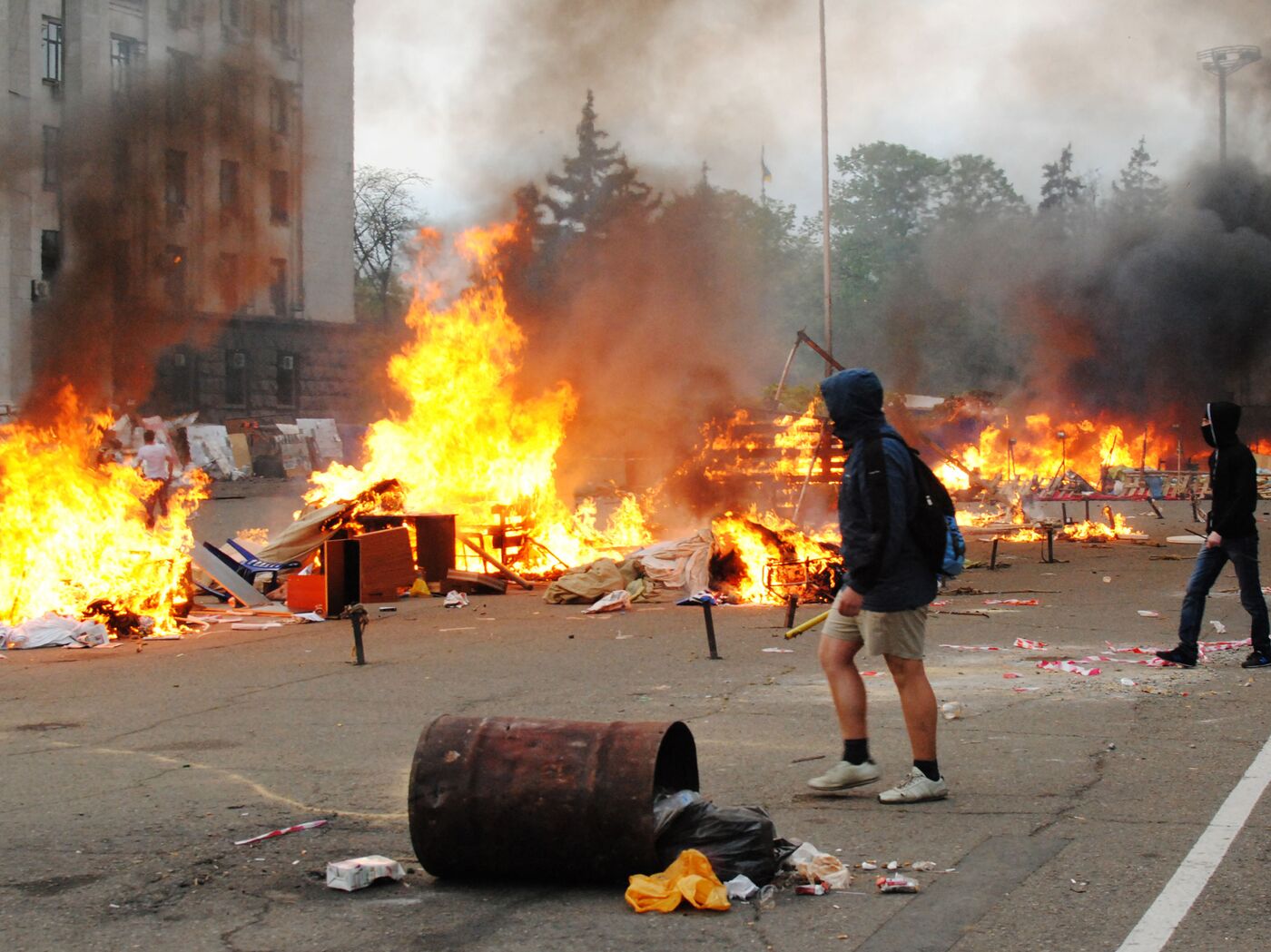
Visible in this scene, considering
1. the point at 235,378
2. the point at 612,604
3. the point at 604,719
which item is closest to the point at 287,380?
the point at 235,378

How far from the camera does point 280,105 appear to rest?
16.1 metres

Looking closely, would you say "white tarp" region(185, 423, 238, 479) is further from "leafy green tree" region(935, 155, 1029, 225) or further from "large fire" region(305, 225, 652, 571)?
"leafy green tree" region(935, 155, 1029, 225)

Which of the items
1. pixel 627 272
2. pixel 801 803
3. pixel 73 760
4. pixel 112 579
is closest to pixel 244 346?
pixel 627 272

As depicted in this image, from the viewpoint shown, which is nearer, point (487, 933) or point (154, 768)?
point (487, 933)

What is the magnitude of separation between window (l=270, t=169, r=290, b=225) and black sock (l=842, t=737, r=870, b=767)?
13222 millimetres

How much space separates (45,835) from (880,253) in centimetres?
5776

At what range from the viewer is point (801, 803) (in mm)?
5328

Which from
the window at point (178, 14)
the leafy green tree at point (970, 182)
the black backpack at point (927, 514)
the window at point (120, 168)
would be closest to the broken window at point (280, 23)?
the window at point (178, 14)

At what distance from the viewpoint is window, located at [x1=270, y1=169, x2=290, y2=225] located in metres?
16.7

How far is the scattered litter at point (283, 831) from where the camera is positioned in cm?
487

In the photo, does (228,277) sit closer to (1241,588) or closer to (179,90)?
(179,90)

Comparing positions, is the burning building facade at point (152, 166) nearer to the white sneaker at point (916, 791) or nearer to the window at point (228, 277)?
the window at point (228, 277)

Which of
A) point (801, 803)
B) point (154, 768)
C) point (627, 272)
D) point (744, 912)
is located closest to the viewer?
point (744, 912)

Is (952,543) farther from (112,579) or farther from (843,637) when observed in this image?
(112,579)
